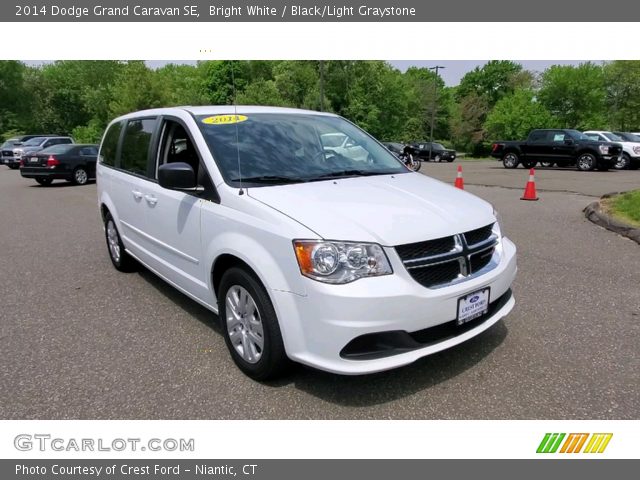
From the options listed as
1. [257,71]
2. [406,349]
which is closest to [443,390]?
[406,349]

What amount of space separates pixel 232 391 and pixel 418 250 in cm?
153

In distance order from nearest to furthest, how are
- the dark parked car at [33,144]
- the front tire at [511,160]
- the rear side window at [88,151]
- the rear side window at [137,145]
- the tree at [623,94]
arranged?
the rear side window at [137,145], the rear side window at [88,151], the front tire at [511,160], the dark parked car at [33,144], the tree at [623,94]

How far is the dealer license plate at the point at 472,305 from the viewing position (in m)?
2.94

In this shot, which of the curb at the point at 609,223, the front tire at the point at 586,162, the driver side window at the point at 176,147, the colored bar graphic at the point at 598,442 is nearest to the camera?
the colored bar graphic at the point at 598,442

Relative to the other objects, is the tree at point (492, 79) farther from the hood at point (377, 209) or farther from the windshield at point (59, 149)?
the hood at point (377, 209)

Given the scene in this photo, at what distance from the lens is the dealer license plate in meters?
2.94

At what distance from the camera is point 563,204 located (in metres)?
10.6

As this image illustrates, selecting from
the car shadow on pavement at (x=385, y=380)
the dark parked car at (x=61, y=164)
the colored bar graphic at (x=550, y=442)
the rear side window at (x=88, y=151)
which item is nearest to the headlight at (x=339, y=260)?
the car shadow on pavement at (x=385, y=380)

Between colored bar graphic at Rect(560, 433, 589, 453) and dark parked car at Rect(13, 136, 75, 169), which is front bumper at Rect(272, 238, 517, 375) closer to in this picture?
colored bar graphic at Rect(560, 433, 589, 453)

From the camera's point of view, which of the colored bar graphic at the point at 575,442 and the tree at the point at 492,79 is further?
the tree at the point at 492,79

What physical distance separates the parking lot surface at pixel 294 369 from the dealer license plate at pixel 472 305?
0.46 m

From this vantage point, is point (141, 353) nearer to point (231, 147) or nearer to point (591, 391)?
point (231, 147)

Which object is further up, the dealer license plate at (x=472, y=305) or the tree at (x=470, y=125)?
the tree at (x=470, y=125)

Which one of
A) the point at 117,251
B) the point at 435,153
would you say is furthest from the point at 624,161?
the point at 117,251
